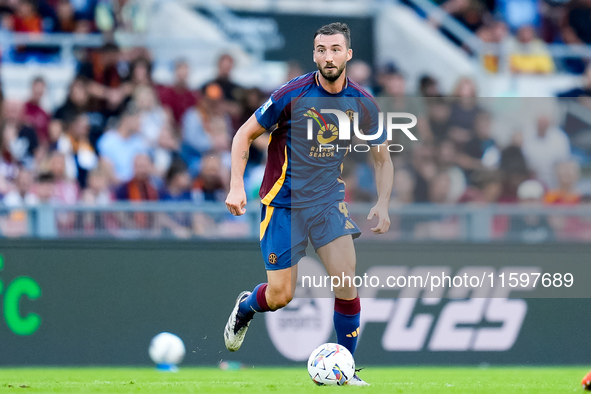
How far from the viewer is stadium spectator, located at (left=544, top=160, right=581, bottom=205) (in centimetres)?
1141

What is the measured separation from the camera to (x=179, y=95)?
40.8 feet

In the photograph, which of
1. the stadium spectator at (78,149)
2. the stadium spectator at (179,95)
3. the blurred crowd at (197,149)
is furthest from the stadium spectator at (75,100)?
the stadium spectator at (179,95)

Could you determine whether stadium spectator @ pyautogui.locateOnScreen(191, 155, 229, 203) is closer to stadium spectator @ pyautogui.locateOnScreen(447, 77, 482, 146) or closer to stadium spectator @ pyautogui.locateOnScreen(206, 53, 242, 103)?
stadium spectator @ pyautogui.locateOnScreen(206, 53, 242, 103)

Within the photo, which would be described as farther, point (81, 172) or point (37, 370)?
point (81, 172)

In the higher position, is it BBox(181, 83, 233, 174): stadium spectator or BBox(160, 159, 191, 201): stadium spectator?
BBox(181, 83, 233, 174): stadium spectator

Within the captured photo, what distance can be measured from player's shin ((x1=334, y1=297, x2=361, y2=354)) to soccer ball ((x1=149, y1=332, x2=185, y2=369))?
2.57 metres

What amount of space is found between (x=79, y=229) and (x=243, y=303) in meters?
2.98

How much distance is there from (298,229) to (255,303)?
0.74 m

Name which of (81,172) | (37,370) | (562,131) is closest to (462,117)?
(562,131)

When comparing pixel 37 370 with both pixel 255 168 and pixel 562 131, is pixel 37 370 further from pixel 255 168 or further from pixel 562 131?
pixel 562 131

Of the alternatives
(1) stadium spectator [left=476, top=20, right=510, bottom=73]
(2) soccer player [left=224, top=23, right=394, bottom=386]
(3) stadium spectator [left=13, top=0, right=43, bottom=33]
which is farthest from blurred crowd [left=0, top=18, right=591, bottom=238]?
(2) soccer player [left=224, top=23, right=394, bottom=386]

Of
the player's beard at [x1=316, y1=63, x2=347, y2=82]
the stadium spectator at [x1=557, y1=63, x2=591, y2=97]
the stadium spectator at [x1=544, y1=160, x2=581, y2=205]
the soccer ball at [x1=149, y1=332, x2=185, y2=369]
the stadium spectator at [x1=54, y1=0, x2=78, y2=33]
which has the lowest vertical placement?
the soccer ball at [x1=149, y1=332, x2=185, y2=369]

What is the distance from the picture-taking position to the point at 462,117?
474 inches

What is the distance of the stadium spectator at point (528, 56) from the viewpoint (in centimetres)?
1525
